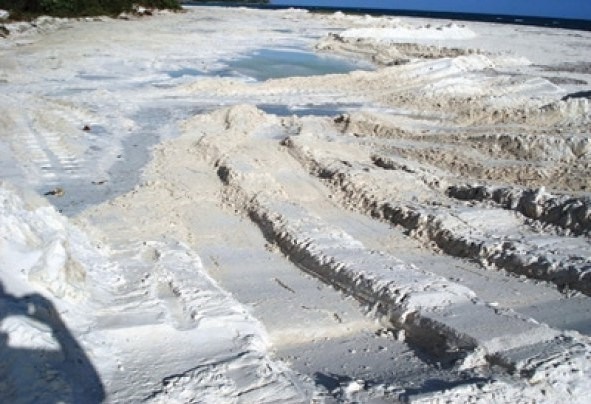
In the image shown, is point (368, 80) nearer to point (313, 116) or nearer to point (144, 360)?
point (313, 116)

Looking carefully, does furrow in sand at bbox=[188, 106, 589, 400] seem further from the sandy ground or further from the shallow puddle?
the shallow puddle

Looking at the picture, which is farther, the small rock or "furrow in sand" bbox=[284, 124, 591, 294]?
the small rock

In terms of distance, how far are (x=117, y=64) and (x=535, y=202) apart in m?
15.9

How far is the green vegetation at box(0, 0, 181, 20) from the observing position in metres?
35.2

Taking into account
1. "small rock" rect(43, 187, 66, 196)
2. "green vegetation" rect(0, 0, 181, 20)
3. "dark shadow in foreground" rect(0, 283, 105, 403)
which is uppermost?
"green vegetation" rect(0, 0, 181, 20)

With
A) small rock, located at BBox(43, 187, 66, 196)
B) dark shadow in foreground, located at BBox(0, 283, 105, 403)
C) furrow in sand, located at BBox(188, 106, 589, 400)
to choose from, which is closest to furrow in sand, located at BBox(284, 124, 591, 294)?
furrow in sand, located at BBox(188, 106, 589, 400)

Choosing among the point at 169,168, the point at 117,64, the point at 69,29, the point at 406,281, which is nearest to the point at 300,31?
the point at 69,29

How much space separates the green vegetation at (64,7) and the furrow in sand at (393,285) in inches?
1145

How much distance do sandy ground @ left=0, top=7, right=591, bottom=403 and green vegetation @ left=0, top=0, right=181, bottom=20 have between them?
23.3m

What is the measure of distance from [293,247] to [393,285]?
58.1 inches

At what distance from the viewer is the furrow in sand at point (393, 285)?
4.11 m

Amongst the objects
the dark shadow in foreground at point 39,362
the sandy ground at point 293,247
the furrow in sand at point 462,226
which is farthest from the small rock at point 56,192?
the dark shadow in foreground at point 39,362

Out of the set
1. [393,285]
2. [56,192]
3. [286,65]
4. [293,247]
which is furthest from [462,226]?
[286,65]

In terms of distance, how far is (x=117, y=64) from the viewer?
66.1ft
